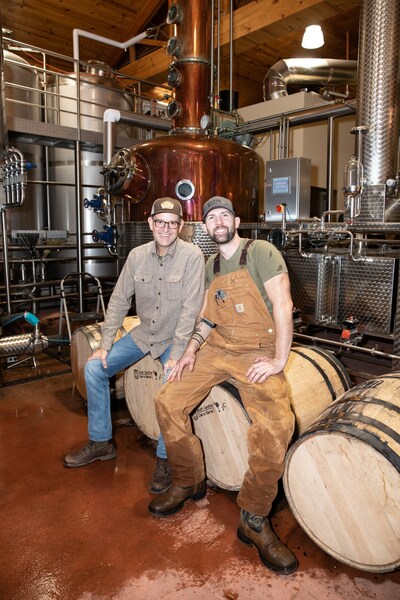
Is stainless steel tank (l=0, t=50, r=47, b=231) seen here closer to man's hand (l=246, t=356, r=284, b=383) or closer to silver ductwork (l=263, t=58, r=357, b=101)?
silver ductwork (l=263, t=58, r=357, b=101)

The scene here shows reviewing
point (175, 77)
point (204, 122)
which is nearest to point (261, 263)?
point (204, 122)

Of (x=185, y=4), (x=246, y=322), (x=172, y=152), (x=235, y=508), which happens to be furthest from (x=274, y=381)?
(x=185, y=4)

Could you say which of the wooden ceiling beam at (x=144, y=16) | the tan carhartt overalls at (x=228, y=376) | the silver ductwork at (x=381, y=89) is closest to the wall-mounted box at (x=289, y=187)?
the silver ductwork at (x=381, y=89)

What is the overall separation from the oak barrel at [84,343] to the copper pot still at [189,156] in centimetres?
142

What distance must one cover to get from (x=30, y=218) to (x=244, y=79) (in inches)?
200

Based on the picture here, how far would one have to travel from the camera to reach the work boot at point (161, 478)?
2531 millimetres

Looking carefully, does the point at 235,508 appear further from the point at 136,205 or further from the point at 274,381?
the point at 136,205

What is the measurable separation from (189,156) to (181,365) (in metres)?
2.64

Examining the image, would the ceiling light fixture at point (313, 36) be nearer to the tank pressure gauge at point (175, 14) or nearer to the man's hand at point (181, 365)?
the tank pressure gauge at point (175, 14)

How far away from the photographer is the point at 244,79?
8.77 meters

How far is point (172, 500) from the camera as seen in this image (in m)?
2.35

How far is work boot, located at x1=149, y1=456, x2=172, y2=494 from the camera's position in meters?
2.53

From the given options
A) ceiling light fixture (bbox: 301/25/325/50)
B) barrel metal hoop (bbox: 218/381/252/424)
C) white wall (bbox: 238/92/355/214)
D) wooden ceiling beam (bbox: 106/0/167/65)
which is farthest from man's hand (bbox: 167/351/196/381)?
wooden ceiling beam (bbox: 106/0/167/65)

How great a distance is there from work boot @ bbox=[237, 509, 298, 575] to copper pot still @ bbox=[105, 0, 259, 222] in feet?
9.72
